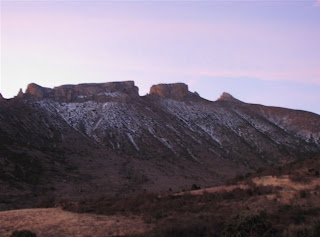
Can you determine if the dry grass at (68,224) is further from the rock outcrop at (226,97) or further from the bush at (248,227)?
the rock outcrop at (226,97)

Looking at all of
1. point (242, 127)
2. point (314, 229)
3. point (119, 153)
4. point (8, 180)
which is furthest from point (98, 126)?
point (314, 229)

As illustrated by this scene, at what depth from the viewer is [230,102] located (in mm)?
90688

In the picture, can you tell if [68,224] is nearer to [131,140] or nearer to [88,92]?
[131,140]

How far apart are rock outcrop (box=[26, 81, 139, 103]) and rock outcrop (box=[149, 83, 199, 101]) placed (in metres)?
5.42

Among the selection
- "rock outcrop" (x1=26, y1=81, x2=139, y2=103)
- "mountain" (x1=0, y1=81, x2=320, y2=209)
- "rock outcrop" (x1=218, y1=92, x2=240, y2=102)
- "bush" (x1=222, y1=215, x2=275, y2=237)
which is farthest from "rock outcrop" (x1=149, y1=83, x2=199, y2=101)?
"bush" (x1=222, y1=215, x2=275, y2=237)

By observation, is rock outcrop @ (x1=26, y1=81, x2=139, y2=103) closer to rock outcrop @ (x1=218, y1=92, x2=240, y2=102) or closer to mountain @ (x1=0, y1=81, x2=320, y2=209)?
mountain @ (x1=0, y1=81, x2=320, y2=209)

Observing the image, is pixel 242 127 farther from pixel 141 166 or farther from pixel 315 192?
pixel 315 192

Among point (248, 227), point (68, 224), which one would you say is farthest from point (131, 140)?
point (248, 227)

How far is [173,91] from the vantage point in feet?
293

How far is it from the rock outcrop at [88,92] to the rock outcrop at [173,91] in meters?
5.42

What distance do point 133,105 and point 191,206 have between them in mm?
56321

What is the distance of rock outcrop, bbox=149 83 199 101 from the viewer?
8812 centimetres

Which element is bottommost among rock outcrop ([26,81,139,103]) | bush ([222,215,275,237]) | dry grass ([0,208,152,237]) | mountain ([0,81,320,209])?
dry grass ([0,208,152,237])

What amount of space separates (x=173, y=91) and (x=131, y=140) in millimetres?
27402
